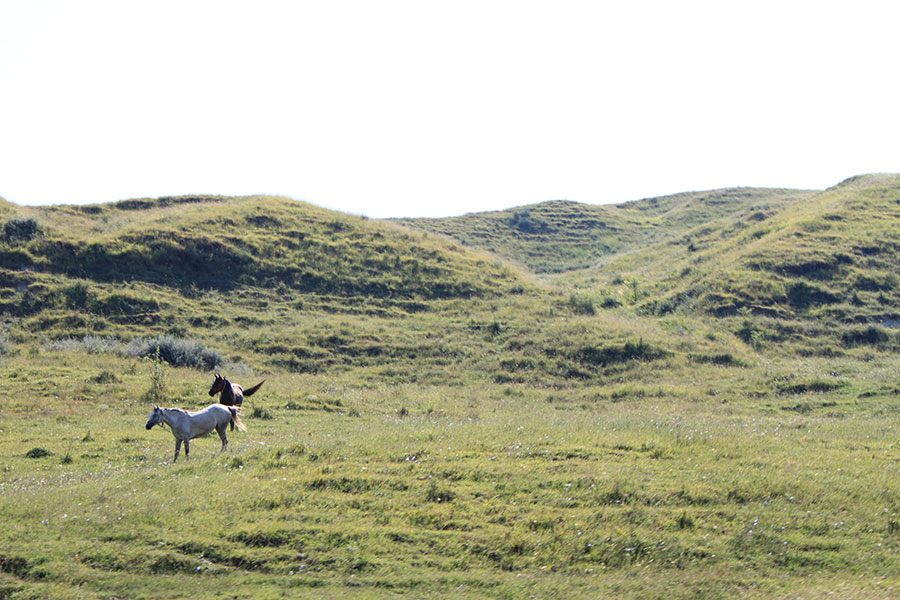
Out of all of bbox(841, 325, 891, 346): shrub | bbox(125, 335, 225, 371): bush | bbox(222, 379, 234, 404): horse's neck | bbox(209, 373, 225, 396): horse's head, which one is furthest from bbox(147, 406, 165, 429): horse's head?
bbox(841, 325, 891, 346): shrub

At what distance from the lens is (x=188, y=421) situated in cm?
1447

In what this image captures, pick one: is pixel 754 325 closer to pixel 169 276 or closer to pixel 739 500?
pixel 739 500

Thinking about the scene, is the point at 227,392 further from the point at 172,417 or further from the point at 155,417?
the point at 155,417

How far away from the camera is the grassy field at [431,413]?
29.9 ft

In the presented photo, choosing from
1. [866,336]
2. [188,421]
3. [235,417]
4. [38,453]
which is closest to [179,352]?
[38,453]

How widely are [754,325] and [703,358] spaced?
8.06 m

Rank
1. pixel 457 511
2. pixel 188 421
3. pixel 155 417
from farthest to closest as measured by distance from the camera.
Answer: pixel 188 421, pixel 155 417, pixel 457 511

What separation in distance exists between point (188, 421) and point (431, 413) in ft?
31.0

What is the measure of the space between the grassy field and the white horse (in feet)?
2.65

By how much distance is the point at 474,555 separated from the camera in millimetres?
9344

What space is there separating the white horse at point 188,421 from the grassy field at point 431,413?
0.81 metres

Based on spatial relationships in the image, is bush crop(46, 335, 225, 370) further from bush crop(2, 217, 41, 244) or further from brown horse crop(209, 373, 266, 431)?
bush crop(2, 217, 41, 244)

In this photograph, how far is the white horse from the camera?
1425 cm

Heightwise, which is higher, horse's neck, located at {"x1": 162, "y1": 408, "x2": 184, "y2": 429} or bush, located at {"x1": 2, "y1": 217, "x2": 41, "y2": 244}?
bush, located at {"x1": 2, "y1": 217, "x2": 41, "y2": 244}
